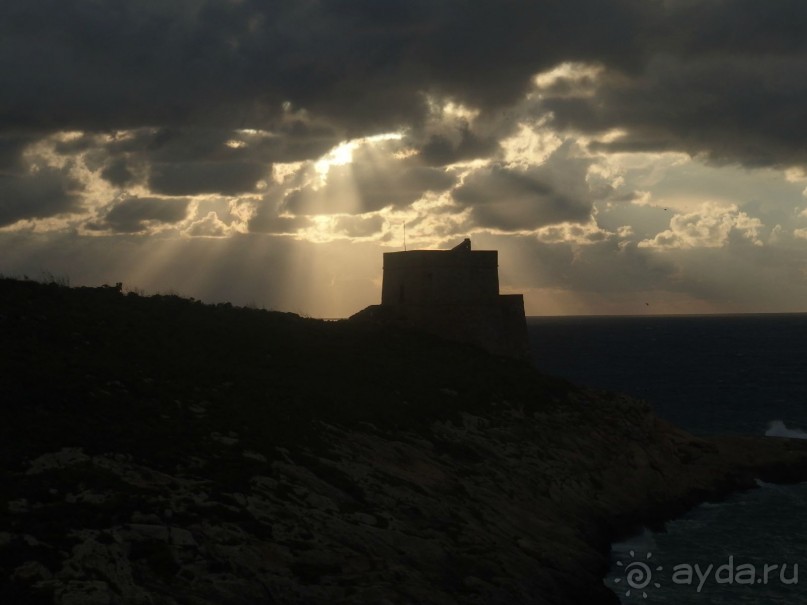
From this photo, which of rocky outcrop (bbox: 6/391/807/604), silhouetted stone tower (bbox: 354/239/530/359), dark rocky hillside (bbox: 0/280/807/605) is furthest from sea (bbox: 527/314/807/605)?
silhouetted stone tower (bbox: 354/239/530/359)

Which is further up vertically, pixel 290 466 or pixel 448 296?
pixel 448 296

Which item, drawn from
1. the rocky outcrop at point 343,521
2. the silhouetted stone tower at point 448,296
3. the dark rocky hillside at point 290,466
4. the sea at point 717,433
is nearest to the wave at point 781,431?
the sea at point 717,433

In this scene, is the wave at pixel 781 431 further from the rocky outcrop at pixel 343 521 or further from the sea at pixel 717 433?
the rocky outcrop at pixel 343 521

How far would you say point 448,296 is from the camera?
46438 mm

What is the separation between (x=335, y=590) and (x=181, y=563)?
3194mm

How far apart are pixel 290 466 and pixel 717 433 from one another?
1858 inches

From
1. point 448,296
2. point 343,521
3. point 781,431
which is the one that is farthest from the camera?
point 781,431

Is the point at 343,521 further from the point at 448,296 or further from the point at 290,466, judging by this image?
the point at 448,296

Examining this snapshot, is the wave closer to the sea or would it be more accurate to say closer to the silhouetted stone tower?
the sea

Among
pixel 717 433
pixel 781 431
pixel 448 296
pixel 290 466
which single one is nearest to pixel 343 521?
pixel 290 466

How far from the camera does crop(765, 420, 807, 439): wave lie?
61.6 metres

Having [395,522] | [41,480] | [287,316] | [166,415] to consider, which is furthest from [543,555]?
[287,316]

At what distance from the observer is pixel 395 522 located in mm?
22312

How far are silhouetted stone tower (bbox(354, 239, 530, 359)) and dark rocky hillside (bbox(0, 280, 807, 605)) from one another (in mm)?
4515
